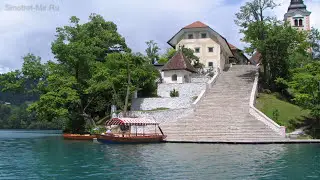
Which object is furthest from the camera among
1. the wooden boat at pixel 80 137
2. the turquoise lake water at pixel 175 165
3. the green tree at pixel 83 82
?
the green tree at pixel 83 82

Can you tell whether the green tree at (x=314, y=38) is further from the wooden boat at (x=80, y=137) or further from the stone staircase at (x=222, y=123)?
the wooden boat at (x=80, y=137)

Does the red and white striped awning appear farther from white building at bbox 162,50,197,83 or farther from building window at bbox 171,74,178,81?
building window at bbox 171,74,178,81

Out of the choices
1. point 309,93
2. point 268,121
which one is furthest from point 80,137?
point 309,93

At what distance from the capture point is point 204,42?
200ft

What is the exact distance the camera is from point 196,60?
5953 cm

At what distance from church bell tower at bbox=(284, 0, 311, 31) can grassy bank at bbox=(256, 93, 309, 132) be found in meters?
39.8

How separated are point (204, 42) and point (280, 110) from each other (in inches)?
912

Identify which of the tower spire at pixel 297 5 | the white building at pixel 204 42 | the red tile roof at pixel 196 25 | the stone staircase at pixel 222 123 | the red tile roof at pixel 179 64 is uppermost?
the tower spire at pixel 297 5

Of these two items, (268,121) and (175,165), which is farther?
(268,121)

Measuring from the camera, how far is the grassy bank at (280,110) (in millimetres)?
37375

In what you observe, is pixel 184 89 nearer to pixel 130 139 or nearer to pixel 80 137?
pixel 80 137

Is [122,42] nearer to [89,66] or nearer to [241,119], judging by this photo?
[89,66]

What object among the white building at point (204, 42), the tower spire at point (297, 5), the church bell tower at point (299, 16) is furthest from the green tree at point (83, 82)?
the tower spire at point (297, 5)

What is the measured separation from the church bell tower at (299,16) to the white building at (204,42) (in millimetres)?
27951
